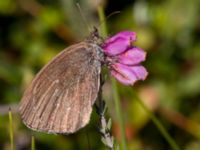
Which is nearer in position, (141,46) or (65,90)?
(65,90)

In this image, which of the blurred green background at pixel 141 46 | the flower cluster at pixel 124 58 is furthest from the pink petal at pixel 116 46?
the blurred green background at pixel 141 46

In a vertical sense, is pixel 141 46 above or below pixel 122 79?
below

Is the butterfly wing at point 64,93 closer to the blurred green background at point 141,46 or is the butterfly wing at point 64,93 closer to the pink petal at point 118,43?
the pink petal at point 118,43

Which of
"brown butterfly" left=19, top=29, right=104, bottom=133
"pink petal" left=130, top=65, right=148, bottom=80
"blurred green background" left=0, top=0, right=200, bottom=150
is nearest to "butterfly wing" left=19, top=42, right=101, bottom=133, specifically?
"brown butterfly" left=19, top=29, right=104, bottom=133

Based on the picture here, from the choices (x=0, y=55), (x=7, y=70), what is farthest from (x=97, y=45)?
(x=0, y=55)

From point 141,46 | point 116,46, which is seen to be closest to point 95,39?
point 116,46

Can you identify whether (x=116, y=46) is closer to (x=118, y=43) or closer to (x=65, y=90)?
(x=118, y=43)

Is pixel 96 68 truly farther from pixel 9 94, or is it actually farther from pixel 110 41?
pixel 9 94

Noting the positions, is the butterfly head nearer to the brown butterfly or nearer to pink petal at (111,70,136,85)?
the brown butterfly
